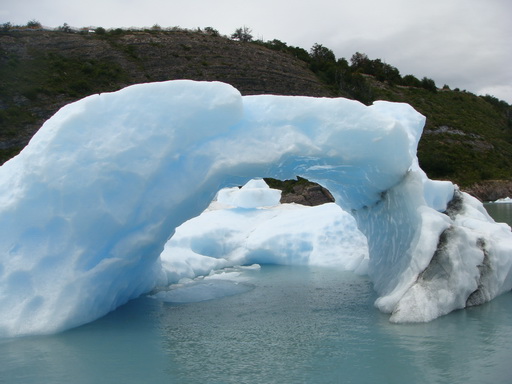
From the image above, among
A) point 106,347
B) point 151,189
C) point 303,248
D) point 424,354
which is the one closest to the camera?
point 424,354

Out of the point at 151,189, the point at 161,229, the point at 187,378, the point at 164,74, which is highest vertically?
the point at 164,74

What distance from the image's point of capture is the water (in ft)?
14.5

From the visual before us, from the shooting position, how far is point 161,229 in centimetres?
660

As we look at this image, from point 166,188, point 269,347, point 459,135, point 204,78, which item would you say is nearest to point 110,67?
point 204,78

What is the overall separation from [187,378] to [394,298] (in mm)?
3056

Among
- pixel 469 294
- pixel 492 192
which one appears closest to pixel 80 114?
pixel 469 294

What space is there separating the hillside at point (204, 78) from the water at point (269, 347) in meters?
18.7

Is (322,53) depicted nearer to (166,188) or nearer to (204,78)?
(204,78)

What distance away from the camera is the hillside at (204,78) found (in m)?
26.8

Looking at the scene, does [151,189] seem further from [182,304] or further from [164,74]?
[164,74]

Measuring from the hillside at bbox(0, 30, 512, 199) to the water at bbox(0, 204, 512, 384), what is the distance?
736 inches

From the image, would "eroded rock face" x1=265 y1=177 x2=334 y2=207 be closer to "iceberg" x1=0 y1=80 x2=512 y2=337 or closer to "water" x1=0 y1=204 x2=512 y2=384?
"iceberg" x1=0 y1=80 x2=512 y2=337

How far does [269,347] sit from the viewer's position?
5129 millimetres

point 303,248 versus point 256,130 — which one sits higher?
point 256,130
